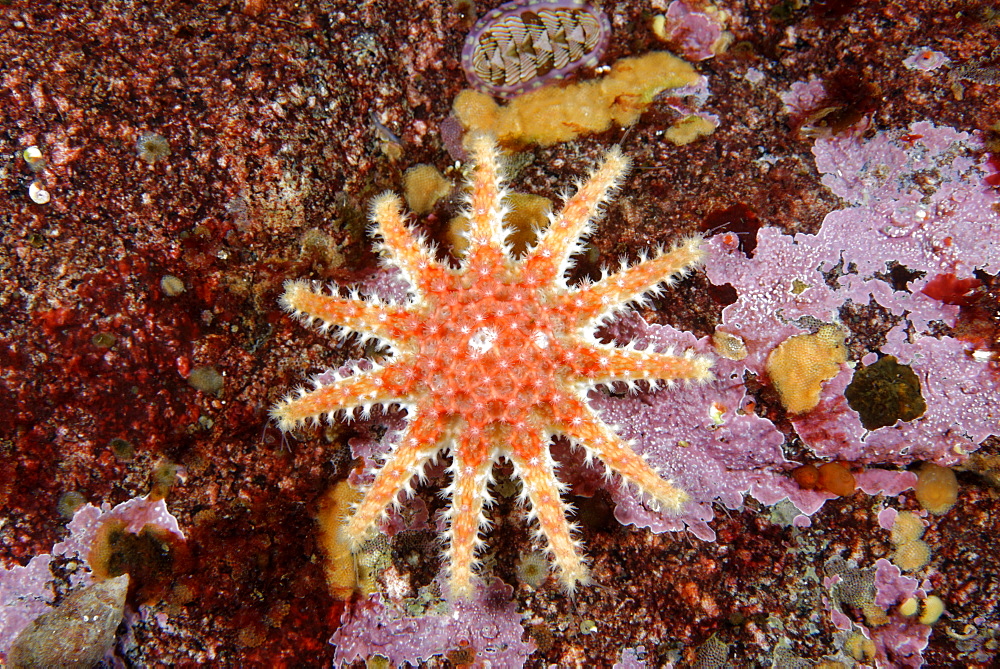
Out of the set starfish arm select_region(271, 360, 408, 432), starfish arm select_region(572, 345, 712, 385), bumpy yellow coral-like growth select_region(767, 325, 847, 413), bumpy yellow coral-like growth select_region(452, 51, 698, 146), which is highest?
bumpy yellow coral-like growth select_region(452, 51, 698, 146)

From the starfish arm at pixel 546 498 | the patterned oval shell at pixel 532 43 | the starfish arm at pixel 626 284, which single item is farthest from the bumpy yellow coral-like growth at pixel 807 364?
the patterned oval shell at pixel 532 43

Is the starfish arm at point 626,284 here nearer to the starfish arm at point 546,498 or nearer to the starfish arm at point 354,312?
the starfish arm at point 546,498

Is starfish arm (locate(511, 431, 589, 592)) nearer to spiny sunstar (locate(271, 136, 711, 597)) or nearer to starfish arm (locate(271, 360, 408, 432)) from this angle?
spiny sunstar (locate(271, 136, 711, 597))

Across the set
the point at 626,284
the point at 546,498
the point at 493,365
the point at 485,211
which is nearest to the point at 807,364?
the point at 626,284

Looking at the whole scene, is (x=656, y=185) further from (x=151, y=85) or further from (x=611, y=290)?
(x=151, y=85)

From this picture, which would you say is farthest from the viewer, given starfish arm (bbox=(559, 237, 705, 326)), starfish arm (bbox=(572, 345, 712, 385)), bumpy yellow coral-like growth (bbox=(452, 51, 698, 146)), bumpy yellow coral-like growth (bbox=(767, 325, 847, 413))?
bumpy yellow coral-like growth (bbox=(452, 51, 698, 146))

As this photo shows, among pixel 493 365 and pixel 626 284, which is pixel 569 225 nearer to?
pixel 626 284

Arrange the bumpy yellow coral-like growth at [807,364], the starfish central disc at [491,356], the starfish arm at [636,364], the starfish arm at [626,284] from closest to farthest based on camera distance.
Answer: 1. the starfish central disc at [491,356]
2. the starfish arm at [636,364]
3. the starfish arm at [626,284]
4. the bumpy yellow coral-like growth at [807,364]

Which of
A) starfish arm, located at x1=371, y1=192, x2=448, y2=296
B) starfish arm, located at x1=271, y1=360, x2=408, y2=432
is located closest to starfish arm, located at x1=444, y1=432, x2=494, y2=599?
starfish arm, located at x1=271, y1=360, x2=408, y2=432

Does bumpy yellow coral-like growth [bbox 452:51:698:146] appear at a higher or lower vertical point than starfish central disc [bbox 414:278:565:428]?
higher
